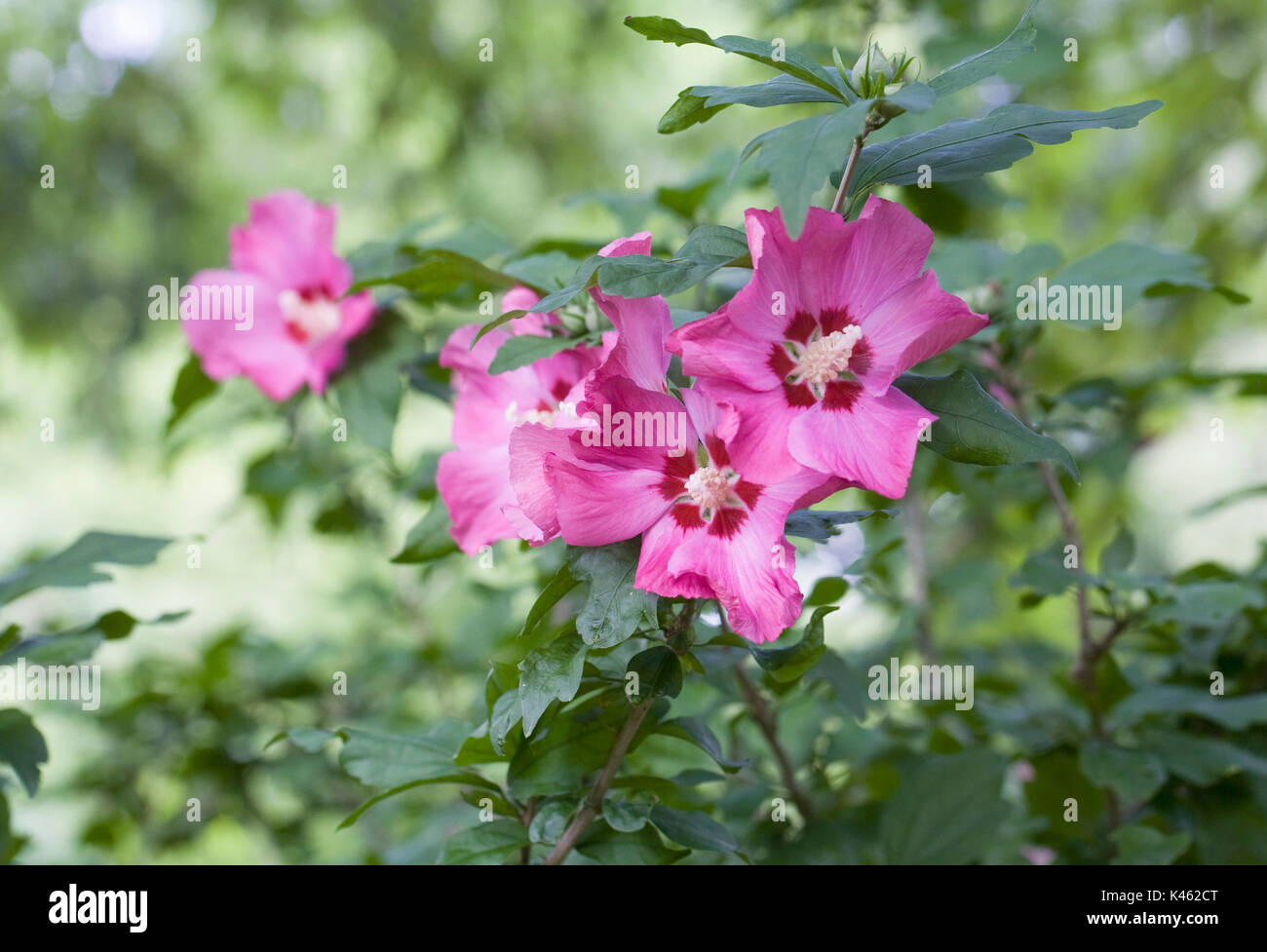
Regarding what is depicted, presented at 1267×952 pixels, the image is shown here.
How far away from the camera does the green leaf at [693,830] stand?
0.66m

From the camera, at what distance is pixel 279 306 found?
0.99 metres

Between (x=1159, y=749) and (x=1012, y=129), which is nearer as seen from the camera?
(x=1012, y=129)

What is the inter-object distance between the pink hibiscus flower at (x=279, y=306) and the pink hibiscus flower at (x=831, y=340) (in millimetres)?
491

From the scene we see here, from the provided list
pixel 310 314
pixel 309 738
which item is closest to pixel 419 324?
pixel 310 314

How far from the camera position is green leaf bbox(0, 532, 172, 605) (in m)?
0.88

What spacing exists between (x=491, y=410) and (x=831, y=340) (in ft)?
0.89

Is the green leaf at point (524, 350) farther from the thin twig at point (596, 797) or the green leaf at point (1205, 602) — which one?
the green leaf at point (1205, 602)

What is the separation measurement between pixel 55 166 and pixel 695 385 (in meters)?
3.48

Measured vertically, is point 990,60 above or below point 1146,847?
above

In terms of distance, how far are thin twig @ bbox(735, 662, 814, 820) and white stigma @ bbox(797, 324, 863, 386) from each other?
0.34 m

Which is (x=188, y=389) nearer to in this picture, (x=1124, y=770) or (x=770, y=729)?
(x=770, y=729)
